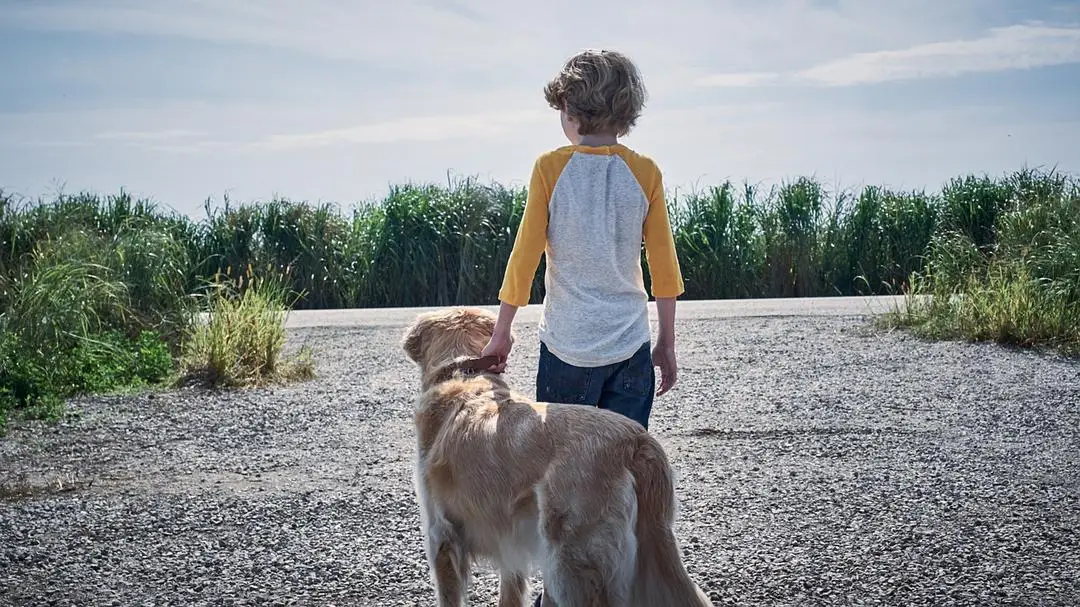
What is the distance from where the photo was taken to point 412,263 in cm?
1694

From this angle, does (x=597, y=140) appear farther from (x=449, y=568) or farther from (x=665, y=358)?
(x=449, y=568)

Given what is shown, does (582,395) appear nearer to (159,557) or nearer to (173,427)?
(159,557)

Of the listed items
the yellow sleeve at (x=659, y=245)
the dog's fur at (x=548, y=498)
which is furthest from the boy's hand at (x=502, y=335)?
the yellow sleeve at (x=659, y=245)

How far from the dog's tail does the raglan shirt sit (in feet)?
1.96

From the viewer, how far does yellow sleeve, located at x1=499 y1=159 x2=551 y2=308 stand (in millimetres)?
3592

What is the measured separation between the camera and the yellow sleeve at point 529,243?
11.8 ft

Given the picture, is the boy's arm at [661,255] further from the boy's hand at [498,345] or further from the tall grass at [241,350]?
the tall grass at [241,350]

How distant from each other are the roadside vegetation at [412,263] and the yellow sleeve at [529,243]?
6.52 m

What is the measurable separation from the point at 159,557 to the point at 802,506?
3.22m

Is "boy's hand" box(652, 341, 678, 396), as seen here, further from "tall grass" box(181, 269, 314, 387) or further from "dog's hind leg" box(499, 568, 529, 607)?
"tall grass" box(181, 269, 314, 387)

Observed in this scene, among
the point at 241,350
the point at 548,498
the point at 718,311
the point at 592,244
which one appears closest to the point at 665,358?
the point at 592,244

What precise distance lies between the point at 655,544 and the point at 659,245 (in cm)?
109

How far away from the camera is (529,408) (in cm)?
341

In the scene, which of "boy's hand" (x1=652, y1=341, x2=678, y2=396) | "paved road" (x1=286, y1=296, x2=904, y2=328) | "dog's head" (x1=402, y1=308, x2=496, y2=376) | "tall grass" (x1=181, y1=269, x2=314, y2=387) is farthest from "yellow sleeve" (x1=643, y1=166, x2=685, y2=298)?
"paved road" (x1=286, y1=296, x2=904, y2=328)
